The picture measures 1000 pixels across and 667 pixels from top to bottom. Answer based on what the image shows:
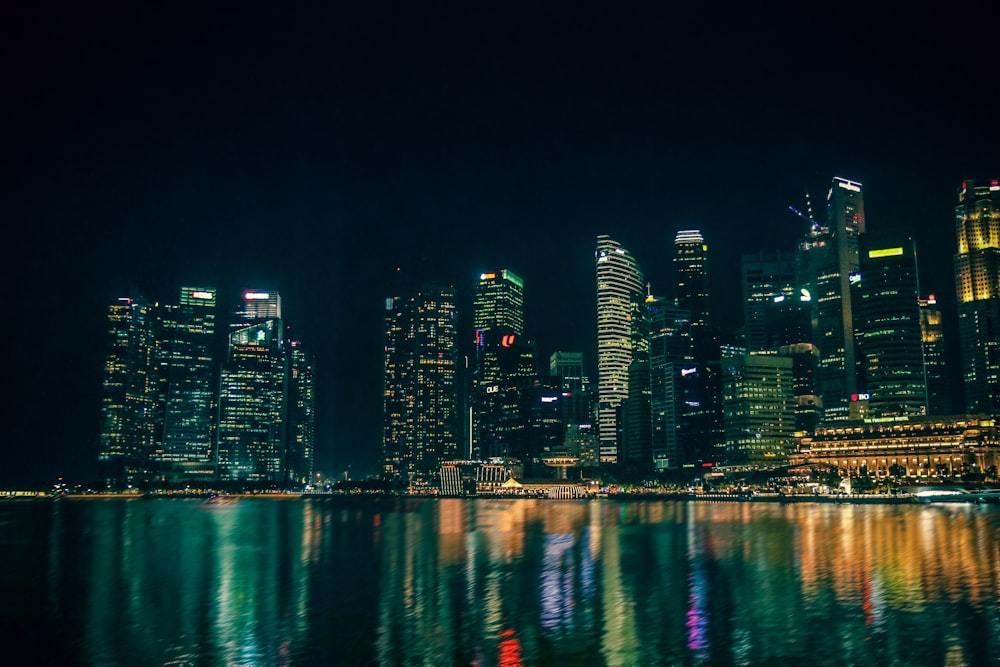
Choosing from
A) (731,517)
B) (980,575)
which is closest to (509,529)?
(731,517)

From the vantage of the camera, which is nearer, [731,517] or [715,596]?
[715,596]

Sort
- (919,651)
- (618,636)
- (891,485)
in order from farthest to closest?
(891,485)
(618,636)
(919,651)

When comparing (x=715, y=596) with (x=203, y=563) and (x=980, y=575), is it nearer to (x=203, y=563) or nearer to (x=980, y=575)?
(x=980, y=575)

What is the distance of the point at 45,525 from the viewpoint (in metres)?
111

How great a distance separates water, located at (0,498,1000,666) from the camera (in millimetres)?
32125

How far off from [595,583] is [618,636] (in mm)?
15573

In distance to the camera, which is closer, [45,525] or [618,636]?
[618,636]

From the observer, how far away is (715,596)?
148ft

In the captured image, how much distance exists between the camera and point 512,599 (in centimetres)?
4381

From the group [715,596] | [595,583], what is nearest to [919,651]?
[715,596]

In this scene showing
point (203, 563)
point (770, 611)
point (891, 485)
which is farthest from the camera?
point (891, 485)

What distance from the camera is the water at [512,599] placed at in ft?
105

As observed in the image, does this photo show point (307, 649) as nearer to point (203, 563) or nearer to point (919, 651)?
point (919, 651)

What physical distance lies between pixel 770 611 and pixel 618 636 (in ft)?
31.8
